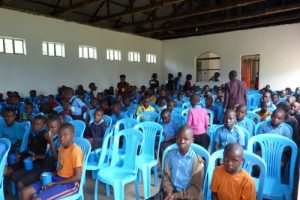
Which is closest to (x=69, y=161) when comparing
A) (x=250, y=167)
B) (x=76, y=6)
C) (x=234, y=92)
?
(x=250, y=167)

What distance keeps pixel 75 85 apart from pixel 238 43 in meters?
7.36

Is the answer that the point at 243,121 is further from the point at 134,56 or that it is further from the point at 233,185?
the point at 134,56

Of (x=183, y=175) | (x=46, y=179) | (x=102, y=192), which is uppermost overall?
(x=183, y=175)

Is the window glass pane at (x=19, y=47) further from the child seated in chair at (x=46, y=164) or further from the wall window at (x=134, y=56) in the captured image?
the child seated in chair at (x=46, y=164)

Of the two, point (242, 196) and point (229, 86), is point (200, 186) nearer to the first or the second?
point (242, 196)

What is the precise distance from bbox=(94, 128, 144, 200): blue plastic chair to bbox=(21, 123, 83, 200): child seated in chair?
0.40 meters

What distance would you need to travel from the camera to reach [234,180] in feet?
5.84

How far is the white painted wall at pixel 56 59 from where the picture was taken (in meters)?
7.77

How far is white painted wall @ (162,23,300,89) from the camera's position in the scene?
34.0 feet

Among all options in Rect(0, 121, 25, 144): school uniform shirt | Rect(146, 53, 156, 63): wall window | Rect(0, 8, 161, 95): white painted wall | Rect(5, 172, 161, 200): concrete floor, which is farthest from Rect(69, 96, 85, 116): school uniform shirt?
Rect(146, 53, 156, 63): wall window

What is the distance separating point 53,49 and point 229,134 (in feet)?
25.4

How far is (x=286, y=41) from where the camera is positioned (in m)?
10.4

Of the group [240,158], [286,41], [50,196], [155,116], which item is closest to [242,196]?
[240,158]

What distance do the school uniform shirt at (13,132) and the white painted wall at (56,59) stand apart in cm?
464
